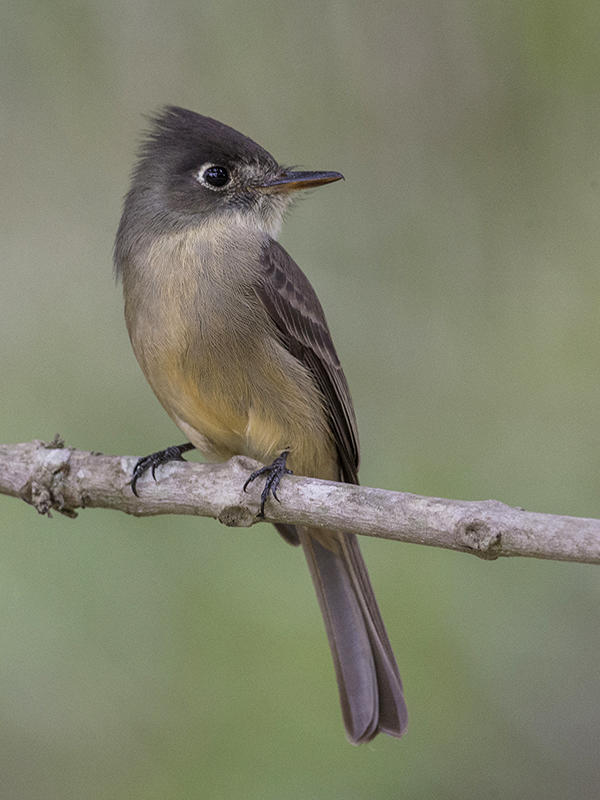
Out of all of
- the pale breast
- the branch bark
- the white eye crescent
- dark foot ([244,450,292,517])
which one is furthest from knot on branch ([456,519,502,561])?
the white eye crescent

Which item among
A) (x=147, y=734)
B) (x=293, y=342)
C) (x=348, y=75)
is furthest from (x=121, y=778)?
(x=348, y=75)

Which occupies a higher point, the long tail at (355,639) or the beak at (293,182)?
the beak at (293,182)

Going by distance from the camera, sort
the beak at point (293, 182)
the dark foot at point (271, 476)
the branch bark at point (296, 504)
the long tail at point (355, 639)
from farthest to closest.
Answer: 1. the beak at point (293, 182)
2. the long tail at point (355, 639)
3. the dark foot at point (271, 476)
4. the branch bark at point (296, 504)

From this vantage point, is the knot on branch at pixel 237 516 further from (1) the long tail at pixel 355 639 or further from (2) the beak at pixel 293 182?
(2) the beak at pixel 293 182

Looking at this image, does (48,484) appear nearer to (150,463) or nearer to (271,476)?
(150,463)

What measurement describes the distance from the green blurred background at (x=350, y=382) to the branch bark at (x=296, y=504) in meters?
0.92

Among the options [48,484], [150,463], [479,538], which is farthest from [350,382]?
[479,538]

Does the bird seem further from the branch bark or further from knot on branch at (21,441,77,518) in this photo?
knot on branch at (21,441,77,518)

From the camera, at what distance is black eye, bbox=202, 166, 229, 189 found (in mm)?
4711

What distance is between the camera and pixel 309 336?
467cm

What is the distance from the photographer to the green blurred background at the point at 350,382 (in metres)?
4.76

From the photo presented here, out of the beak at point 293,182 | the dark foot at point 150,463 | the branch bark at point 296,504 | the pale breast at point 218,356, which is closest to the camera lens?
the branch bark at point 296,504

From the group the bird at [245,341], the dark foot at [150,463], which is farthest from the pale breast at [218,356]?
the dark foot at [150,463]

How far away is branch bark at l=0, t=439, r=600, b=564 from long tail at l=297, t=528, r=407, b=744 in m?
0.87
